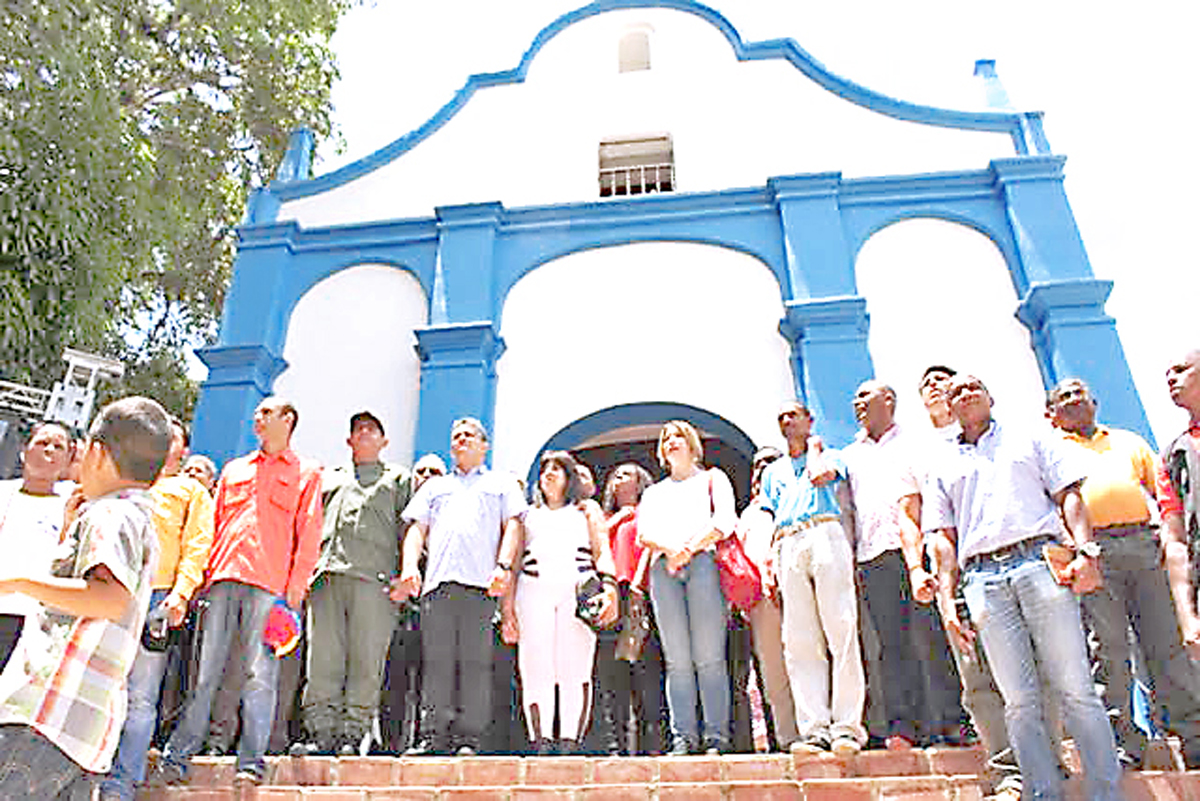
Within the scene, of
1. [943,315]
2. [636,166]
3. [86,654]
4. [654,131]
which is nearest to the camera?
[86,654]

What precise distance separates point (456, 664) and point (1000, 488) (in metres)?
2.53

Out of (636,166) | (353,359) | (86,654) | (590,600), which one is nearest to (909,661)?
(590,600)

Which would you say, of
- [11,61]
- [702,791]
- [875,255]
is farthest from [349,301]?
[702,791]

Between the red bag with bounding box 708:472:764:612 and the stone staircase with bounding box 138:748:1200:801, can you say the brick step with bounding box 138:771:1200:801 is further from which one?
the red bag with bounding box 708:472:764:612

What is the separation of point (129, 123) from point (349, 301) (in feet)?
13.6

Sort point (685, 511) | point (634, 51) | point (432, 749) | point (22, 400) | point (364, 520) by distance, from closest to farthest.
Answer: point (432, 749) < point (685, 511) < point (364, 520) < point (22, 400) < point (634, 51)

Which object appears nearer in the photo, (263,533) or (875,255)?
(263,533)

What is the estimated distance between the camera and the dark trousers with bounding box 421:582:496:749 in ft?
15.4

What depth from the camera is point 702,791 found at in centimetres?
384

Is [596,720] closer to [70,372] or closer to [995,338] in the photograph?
[995,338]

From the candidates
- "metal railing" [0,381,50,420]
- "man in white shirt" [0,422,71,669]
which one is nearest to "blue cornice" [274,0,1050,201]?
"metal railing" [0,381,50,420]

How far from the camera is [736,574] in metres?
4.97

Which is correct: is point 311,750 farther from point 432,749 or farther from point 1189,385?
point 1189,385

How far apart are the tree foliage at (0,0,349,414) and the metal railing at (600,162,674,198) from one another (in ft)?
15.8
